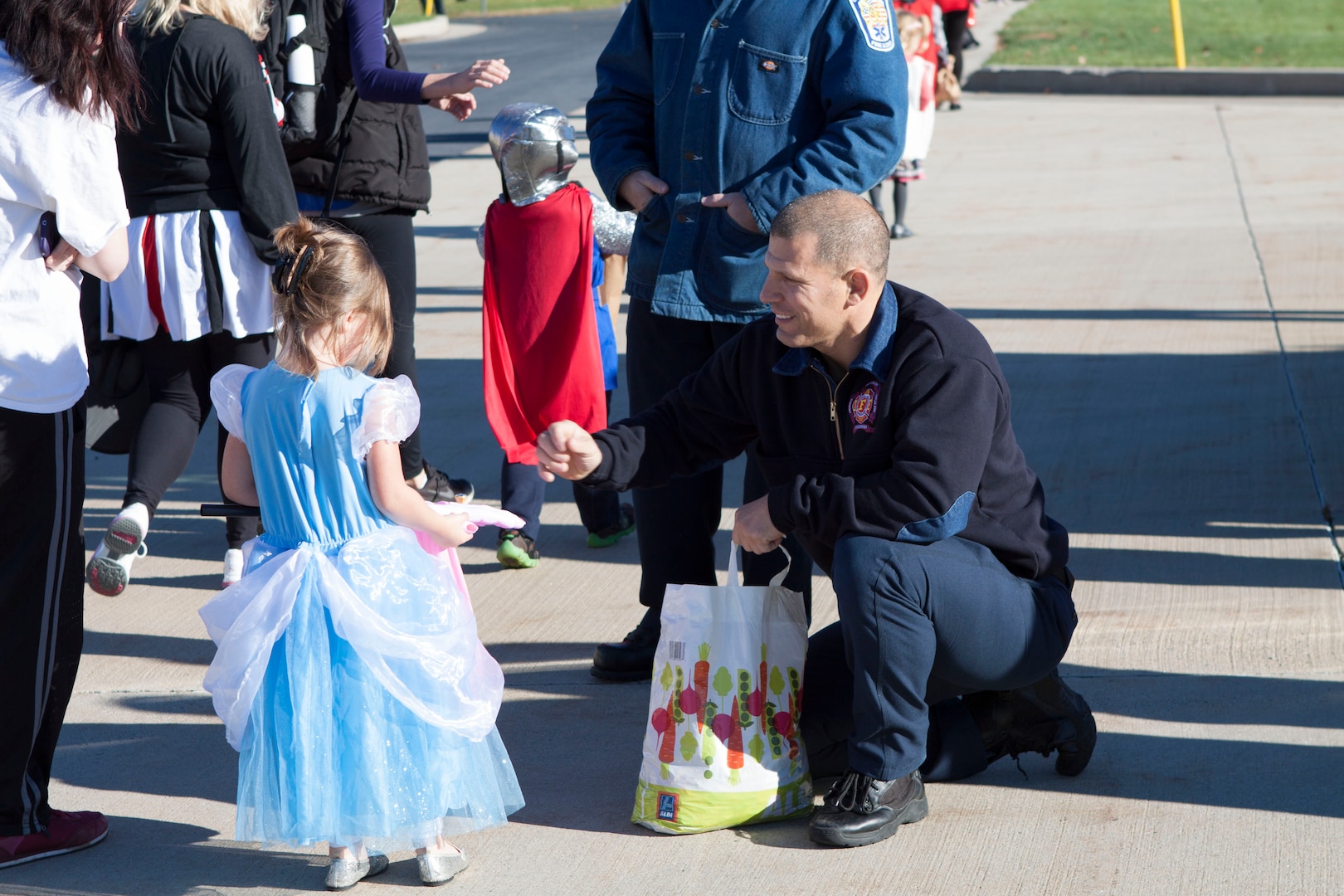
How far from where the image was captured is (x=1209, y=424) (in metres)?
5.79

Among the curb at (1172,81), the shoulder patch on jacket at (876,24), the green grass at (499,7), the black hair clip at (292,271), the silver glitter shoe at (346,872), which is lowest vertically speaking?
the green grass at (499,7)

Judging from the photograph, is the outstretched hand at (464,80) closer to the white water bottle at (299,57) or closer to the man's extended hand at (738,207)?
the white water bottle at (299,57)

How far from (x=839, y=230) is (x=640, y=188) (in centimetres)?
87

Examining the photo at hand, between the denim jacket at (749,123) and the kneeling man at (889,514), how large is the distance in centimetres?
37

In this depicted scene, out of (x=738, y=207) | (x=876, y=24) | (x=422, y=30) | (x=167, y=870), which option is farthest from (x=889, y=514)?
(x=422, y=30)

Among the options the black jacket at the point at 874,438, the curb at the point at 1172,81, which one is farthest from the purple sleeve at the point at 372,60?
the curb at the point at 1172,81

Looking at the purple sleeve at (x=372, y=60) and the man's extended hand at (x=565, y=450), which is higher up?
the purple sleeve at (x=372, y=60)

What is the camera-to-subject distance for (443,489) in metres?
5.28

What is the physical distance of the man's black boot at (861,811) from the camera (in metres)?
2.93

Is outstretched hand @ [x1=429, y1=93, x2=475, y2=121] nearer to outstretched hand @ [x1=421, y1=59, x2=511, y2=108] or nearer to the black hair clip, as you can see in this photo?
outstretched hand @ [x1=421, y1=59, x2=511, y2=108]

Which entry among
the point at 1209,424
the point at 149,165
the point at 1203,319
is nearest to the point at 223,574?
the point at 149,165

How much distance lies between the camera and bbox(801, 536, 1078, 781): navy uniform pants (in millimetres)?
2865

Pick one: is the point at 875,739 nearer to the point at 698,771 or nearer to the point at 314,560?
the point at 698,771

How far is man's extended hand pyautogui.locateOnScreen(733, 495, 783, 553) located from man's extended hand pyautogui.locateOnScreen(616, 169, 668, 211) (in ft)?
3.14
